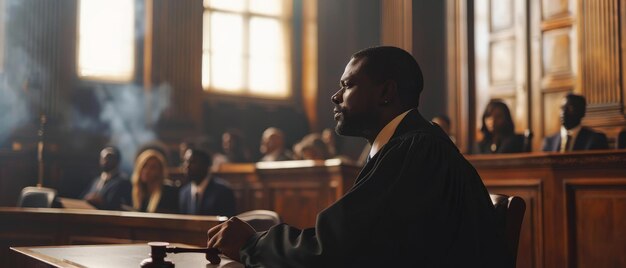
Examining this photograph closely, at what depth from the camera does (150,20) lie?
10.9m

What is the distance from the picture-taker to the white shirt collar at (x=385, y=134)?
214cm

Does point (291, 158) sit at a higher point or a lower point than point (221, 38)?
lower

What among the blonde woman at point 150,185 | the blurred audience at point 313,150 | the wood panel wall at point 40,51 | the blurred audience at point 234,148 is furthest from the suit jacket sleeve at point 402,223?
the wood panel wall at point 40,51

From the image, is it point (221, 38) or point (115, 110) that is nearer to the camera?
point (115, 110)

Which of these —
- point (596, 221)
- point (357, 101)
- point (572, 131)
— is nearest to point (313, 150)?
point (572, 131)

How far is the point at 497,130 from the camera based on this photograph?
20.9ft

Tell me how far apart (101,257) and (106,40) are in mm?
8804

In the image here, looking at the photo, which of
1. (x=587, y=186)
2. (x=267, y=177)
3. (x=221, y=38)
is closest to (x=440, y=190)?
(x=587, y=186)

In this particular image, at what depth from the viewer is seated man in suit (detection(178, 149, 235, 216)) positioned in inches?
246

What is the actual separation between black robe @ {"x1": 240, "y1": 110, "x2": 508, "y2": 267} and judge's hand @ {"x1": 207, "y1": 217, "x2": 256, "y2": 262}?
0.08ft

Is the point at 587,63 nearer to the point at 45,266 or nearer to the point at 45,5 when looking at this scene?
the point at 45,5

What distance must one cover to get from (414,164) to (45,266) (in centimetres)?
110

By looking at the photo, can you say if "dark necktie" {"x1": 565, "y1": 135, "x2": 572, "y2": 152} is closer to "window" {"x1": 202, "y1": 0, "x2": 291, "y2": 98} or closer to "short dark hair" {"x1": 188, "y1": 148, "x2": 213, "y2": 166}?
"short dark hair" {"x1": 188, "y1": 148, "x2": 213, "y2": 166}

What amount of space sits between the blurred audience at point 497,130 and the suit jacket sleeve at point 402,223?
4.22 meters
